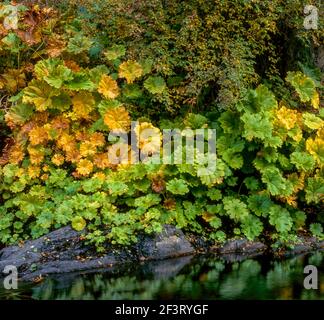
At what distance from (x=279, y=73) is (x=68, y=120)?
3.06 meters

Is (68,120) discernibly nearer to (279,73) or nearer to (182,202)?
(182,202)

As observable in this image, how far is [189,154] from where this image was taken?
23.4 feet

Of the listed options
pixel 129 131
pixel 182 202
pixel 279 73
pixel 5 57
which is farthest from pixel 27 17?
pixel 279 73

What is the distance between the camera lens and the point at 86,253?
642 centimetres

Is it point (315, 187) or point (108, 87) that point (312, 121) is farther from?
point (108, 87)

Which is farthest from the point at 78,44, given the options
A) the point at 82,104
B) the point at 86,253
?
the point at 86,253

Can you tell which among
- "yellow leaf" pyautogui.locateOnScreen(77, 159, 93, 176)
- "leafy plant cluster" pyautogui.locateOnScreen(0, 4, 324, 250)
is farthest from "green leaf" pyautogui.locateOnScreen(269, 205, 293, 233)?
"yellow leaf" pyautogui.locateOnScreen(77, 159, 93, 176)

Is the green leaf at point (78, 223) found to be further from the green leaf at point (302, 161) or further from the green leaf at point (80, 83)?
the green leaf at point (302, 161)

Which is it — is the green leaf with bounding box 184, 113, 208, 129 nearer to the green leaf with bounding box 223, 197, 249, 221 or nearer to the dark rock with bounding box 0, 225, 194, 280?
the green leaf with bounding box 223, 197, 249, 221

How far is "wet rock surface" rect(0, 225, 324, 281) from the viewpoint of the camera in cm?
622

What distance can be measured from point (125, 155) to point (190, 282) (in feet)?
6.97

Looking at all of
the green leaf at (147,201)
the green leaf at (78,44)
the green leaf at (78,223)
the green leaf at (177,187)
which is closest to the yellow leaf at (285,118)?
the green leaf at (177,187)

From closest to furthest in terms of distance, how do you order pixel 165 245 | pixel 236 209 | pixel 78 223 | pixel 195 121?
pixel 78 223 < pixel 165 245 < pixel 236 209 < pixel 195 121

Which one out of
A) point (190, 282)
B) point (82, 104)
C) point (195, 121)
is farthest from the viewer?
point (195, 121)
